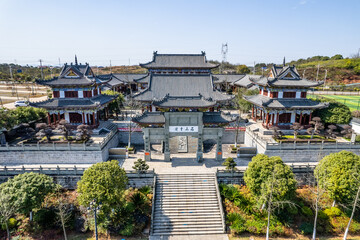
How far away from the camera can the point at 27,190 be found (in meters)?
19.1

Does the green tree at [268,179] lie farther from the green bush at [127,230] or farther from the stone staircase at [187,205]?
the green bush at [127,230]

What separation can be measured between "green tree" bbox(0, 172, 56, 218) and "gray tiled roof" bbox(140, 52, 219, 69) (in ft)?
101

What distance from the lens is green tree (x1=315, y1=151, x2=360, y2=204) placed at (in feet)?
65.4

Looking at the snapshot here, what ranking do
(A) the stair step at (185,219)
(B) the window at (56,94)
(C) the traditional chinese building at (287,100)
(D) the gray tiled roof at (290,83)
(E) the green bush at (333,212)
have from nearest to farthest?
(A) the stair step at (185,219), (E) the green bush at (333,212), (D) the gray tiled roof at (290,83), (C) the traditional chinese building at (287,100), (B) the window at (56,94)

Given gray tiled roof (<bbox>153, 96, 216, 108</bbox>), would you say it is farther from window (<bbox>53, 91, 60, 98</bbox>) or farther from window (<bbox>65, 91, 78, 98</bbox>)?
window (<bbox>53, 91, 60, 98</bbox>)

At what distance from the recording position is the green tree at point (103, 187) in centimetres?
1855

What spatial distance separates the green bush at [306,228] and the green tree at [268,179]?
3.14 meters

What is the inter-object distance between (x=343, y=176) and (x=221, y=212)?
11.5 m

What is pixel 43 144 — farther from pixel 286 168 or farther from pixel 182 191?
pixel 286 168

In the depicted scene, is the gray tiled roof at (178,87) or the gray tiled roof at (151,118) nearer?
the gray tiled roof at (151,118)

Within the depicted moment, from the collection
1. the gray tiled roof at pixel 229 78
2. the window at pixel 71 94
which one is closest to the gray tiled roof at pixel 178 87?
the window at pixel 71 94

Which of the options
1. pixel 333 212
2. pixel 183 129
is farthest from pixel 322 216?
pixel 183 129

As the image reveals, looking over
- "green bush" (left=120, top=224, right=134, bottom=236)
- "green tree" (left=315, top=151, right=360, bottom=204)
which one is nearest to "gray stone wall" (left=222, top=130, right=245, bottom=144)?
"green tree" (left=315, top=151, right=360, bottom=204)

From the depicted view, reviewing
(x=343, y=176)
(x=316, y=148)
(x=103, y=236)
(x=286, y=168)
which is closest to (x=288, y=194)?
(x=286, y=168)
